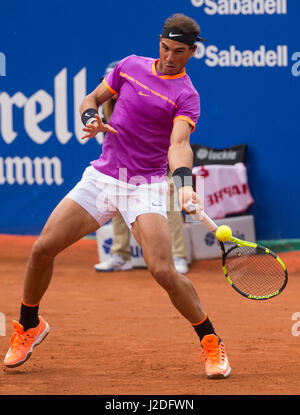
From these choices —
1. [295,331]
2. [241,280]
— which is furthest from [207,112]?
[241,280]

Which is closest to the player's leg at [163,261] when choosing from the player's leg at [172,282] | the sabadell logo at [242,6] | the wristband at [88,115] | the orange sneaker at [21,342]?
the player's leg at [172,282]

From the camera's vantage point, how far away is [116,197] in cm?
416

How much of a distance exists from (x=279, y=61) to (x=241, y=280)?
420 centimetres

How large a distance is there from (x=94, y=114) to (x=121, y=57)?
168 inches

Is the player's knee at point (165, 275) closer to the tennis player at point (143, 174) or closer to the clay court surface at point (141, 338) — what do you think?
the tennis player at point (143, 174)

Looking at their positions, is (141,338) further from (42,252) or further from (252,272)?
(42,252)

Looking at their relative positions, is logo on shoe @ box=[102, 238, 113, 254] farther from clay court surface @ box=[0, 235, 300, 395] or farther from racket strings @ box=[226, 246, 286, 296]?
racket strings @ box=[226, 246, 286, 296]

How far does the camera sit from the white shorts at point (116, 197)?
4.13 metres

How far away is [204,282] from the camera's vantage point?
7.05m

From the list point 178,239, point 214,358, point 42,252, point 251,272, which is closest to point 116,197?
point 42,252

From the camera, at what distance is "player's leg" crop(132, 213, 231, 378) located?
397 cm

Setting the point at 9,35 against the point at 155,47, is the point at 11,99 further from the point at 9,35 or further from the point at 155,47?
the point at 155,47

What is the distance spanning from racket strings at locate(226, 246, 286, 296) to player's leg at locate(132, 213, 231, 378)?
0.94ft

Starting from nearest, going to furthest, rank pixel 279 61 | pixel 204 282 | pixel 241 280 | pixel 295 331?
pixel 241 280
pixel 295 331
pixel 204 282
pixel 279 61
